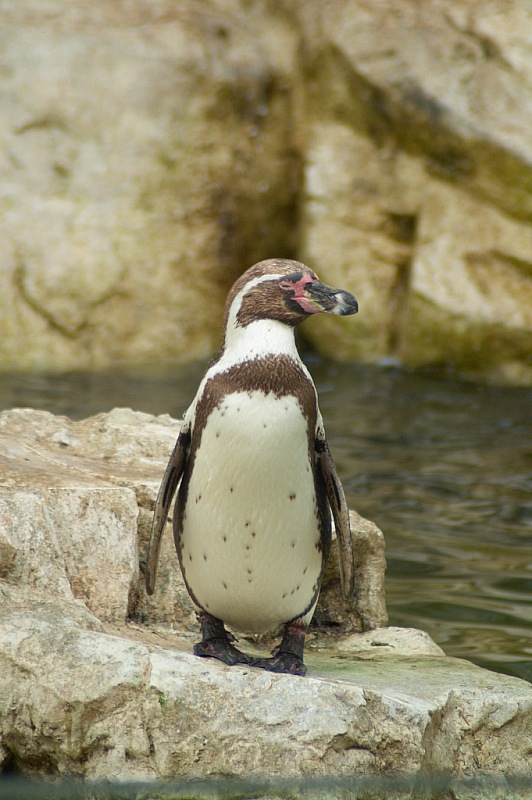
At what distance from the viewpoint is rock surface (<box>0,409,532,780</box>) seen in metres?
2.77

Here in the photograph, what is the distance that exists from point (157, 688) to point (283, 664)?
50 cm

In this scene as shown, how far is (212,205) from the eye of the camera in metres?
9.88

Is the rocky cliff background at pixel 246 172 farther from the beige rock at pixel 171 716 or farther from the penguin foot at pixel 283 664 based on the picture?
the beige rock at pixel 171 716

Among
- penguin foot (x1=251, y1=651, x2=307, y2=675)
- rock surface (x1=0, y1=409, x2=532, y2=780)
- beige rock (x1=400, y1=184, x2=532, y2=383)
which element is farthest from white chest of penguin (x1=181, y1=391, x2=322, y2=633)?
beige rock (x1=400, y1=184, x2=532, y2=383)

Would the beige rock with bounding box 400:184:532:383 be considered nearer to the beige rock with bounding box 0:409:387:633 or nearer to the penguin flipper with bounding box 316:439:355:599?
the beige rock with bounding box 0:409:387:633

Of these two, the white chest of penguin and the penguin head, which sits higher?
the penguin head

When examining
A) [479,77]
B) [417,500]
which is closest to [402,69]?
[479,77]

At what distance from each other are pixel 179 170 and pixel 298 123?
1183 millimetres

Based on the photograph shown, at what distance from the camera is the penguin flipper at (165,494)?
330 centimetres

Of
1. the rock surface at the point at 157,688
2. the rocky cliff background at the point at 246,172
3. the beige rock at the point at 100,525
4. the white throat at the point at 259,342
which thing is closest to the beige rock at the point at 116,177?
the rocky cliff background at the point at 246,172

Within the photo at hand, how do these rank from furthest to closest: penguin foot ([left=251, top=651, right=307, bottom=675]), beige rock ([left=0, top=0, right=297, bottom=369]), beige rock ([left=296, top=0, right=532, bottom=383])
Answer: beige rock ([left=0, top=0, right=297, bottom=369]) < beige rock ([left=296, top=0, right=532, bottom=383]) < penguin foot ([left=251, top=651, right=307, bottom=675])

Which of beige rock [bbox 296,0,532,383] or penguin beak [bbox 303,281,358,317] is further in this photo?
beige rock [bbox 296,0,532,383]

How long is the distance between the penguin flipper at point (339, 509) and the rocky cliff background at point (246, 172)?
5.98 meters

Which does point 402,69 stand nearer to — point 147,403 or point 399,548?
point 147,403
